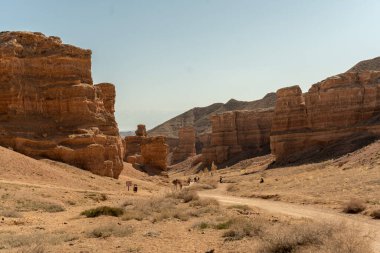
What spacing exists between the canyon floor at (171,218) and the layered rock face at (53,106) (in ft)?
5.74

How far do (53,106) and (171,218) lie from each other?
2042 cm

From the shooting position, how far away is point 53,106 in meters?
33.9

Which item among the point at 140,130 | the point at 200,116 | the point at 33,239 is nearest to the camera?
the point at 33,239

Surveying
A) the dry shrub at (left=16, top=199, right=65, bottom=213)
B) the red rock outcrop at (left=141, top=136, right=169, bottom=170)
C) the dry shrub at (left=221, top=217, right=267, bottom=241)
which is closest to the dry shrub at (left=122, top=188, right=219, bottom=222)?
the dry shrub at (left=16, top=199, right=65, bottom=213)

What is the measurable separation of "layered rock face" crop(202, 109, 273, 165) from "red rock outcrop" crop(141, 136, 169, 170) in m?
33.0

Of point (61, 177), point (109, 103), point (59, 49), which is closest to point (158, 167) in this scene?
point (109, 103)

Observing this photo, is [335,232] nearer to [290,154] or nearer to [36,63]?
[36,63]

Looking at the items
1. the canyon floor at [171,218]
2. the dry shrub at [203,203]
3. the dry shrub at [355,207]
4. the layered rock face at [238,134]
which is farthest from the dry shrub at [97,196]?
the layered rock face at [238,134]

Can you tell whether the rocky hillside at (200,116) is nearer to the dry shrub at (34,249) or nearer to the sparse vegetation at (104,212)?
the sparse vegetation at (104,212)

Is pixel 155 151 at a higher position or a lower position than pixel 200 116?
lower

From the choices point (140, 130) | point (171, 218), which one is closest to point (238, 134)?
point (140, 130)

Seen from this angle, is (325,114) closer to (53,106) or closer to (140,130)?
(140,130)

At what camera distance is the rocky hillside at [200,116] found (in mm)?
144450

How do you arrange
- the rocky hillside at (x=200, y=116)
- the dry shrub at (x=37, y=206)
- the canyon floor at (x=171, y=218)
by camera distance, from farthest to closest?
the rocky hillside at (x=200, y=116)
the dry shrub at (x=37, y=206)
the canyon floor at (x=171, y=218)
